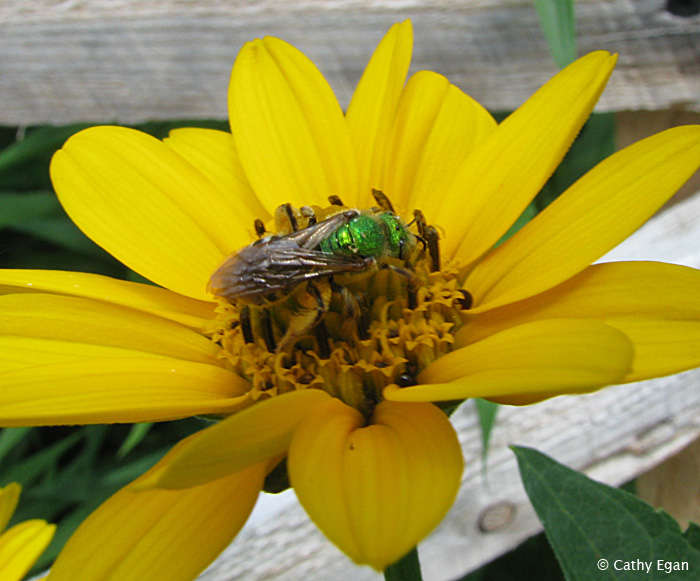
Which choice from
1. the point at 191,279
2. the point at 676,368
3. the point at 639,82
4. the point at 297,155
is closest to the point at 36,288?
the point at 191,279

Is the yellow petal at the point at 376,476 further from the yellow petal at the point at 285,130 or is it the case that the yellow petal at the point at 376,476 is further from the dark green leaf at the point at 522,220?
the dark green leaf at the point at 522,220

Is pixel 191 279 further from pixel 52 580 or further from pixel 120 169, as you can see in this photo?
pixel 52 580

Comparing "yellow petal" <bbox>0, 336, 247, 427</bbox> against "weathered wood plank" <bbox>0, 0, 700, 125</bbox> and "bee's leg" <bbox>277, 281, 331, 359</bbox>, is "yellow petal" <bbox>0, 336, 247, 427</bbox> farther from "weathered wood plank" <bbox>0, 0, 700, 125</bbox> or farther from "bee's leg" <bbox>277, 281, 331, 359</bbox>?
"weathered wood plank" <bbox>0, 0, 700, 125</bbox>

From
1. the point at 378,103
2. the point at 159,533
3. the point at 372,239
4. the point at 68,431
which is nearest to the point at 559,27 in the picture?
the point at 378,103

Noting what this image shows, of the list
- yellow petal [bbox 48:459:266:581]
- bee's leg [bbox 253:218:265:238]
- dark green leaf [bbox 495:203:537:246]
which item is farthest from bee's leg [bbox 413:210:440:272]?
dark green leaf [bbox 495:203:537:246]

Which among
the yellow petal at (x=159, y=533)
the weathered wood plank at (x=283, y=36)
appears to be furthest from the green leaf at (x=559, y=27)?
the yellow petal at (x=159, y=533)
